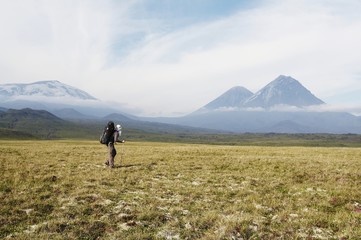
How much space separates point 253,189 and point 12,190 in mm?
12231

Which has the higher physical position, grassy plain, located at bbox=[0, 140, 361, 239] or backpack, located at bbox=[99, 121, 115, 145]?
backpack, located at bbox=[99, 121, 115, 145]

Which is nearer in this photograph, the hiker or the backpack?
the hiker

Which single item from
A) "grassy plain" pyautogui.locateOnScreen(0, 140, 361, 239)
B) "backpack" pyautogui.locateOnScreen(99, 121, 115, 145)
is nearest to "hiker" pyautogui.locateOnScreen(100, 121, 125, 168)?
"backpack" pyautogui.locateOnScreen(99, 121, 115, 145)

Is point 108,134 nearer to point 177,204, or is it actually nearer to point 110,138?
point 110,138

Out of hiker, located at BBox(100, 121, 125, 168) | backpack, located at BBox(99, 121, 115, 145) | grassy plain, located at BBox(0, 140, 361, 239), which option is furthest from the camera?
backpack, located at BBox(99, 121, 115, 145)

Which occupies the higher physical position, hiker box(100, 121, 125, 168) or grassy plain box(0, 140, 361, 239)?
hiker box(100, 121, 125, 168)

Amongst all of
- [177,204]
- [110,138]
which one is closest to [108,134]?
[110,138]

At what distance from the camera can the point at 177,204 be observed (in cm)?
1451

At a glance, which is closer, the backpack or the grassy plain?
the grassy plain

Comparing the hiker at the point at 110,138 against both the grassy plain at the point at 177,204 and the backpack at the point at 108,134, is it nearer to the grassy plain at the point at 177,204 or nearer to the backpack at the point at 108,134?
the backpack at the point at 108,134

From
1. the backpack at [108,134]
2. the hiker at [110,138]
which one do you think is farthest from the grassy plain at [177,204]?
the backpack at [108,134]

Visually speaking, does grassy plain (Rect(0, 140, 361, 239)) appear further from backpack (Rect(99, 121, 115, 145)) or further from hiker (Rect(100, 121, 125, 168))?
backpack (Rect(99, 121, 115, 145))

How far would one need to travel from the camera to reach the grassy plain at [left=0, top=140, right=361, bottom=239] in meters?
11.1

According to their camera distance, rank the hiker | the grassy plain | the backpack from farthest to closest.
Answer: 1. the backpack
2. the hiker
3. the grassy plain
